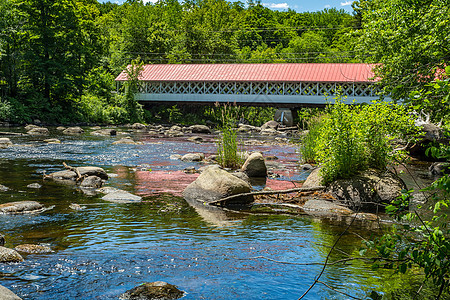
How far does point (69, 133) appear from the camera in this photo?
2195 centimetres

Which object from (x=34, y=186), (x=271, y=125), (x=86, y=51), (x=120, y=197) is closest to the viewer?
(x=120, y=197)

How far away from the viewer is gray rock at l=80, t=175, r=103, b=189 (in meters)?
8.70

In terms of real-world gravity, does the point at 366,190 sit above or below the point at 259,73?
below

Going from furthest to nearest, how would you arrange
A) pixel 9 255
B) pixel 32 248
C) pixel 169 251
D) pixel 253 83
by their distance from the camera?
pixel 253 83
pixel 169 251
pixel 32 248
pixel 9 255

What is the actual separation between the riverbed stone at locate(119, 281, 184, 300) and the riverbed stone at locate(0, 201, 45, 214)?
3.45 m

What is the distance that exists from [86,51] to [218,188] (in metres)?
25.8

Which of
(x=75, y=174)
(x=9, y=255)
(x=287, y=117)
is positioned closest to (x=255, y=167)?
(x=75, y=174)

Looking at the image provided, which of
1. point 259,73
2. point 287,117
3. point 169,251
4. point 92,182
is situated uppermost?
point 259,73

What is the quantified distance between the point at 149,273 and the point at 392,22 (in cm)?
960

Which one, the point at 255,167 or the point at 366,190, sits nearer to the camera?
the point at 366,190

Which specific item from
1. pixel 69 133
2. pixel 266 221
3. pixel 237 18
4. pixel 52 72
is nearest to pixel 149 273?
pixel 266 221

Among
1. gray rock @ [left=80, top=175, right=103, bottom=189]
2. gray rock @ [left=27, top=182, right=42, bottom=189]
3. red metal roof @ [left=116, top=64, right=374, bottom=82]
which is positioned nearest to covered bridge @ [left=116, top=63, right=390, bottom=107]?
red metal roof @ [left=116, top=64, right=374, bottom=82]

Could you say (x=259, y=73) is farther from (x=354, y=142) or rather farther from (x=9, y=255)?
(x=9, y=255)

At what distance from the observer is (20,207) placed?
6.46 meters
